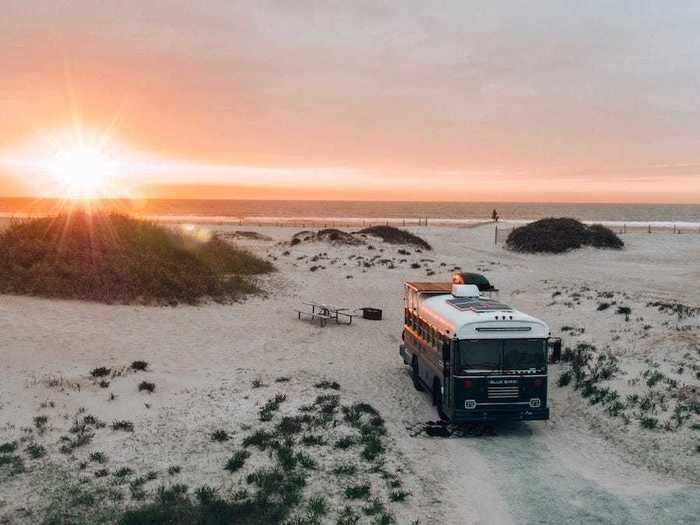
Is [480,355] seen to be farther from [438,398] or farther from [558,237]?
[558,237]

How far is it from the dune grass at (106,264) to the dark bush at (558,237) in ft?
121

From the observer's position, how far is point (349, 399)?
18.8m

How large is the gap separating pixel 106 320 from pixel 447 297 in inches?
591

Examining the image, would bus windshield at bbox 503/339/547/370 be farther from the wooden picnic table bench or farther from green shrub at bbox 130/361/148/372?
the wooden picnic table bench

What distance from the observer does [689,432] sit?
15336mm

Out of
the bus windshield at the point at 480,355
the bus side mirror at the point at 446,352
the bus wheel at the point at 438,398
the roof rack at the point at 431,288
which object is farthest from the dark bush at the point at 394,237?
the bus windshield at the point at 480,355

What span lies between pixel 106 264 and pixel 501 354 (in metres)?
22.4

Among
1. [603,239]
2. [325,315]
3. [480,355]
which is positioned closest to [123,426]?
[480,355]

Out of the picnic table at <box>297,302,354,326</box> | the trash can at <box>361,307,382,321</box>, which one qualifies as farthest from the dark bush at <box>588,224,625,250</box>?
the picnic table at <box>297,302,354,326</box>

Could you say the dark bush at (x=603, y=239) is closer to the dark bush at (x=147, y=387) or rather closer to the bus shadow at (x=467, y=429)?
the bus shadow at (x=467, y=429)

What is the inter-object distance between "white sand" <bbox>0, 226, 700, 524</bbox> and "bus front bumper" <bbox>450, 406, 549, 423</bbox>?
0.55 m

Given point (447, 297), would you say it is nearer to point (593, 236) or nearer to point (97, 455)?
point (97, 455)

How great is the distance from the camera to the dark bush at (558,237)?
6331cm

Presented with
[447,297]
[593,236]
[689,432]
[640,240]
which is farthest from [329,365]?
[640,240]
